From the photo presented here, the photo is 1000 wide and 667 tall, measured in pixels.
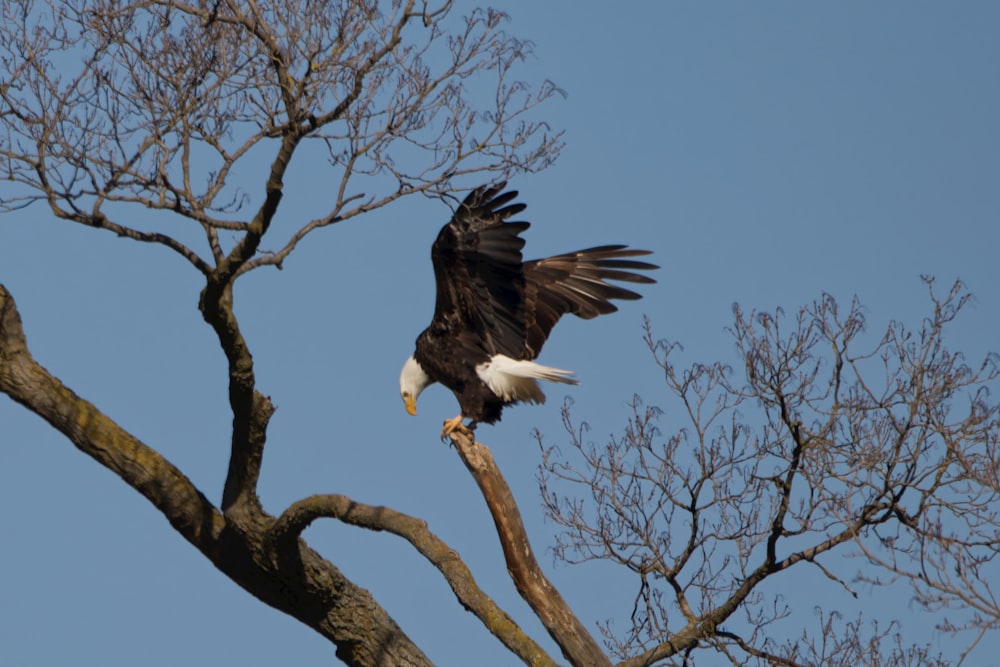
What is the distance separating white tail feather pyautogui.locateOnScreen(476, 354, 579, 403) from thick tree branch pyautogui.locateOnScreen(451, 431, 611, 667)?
1380 mm

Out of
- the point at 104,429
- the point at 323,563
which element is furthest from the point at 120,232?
the point at 323,563

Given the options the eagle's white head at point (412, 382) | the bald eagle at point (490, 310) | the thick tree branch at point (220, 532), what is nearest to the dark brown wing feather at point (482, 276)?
the bald eagle at point (490, 310)

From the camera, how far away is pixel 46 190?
522 centimetres

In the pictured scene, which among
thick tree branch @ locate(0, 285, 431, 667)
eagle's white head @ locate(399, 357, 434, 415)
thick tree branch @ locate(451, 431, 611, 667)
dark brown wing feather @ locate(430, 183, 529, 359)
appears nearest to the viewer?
thick tree branch @ locate(451, 431, 611, 667)

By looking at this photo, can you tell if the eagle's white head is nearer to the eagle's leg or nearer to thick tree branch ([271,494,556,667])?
the eagle's leg

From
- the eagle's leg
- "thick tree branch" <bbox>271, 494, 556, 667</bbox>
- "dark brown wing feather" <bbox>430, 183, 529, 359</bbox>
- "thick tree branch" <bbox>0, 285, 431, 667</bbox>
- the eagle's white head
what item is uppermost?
"dark brown wing feather" <bbox>430, 183, 529, 359</bbox>

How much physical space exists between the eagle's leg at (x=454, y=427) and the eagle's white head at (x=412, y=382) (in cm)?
46

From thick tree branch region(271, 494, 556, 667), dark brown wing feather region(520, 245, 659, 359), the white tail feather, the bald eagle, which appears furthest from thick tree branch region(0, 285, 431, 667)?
dark brown wing feather region(520, 245, 659, 359)

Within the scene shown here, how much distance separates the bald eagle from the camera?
6699mm

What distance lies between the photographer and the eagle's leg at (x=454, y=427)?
684cm

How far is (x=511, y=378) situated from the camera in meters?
7.12

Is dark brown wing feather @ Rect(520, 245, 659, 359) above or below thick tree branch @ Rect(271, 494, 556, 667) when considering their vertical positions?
above

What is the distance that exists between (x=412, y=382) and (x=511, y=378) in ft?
2.58

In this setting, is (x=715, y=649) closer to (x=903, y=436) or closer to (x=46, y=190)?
(x=903, y=436)
